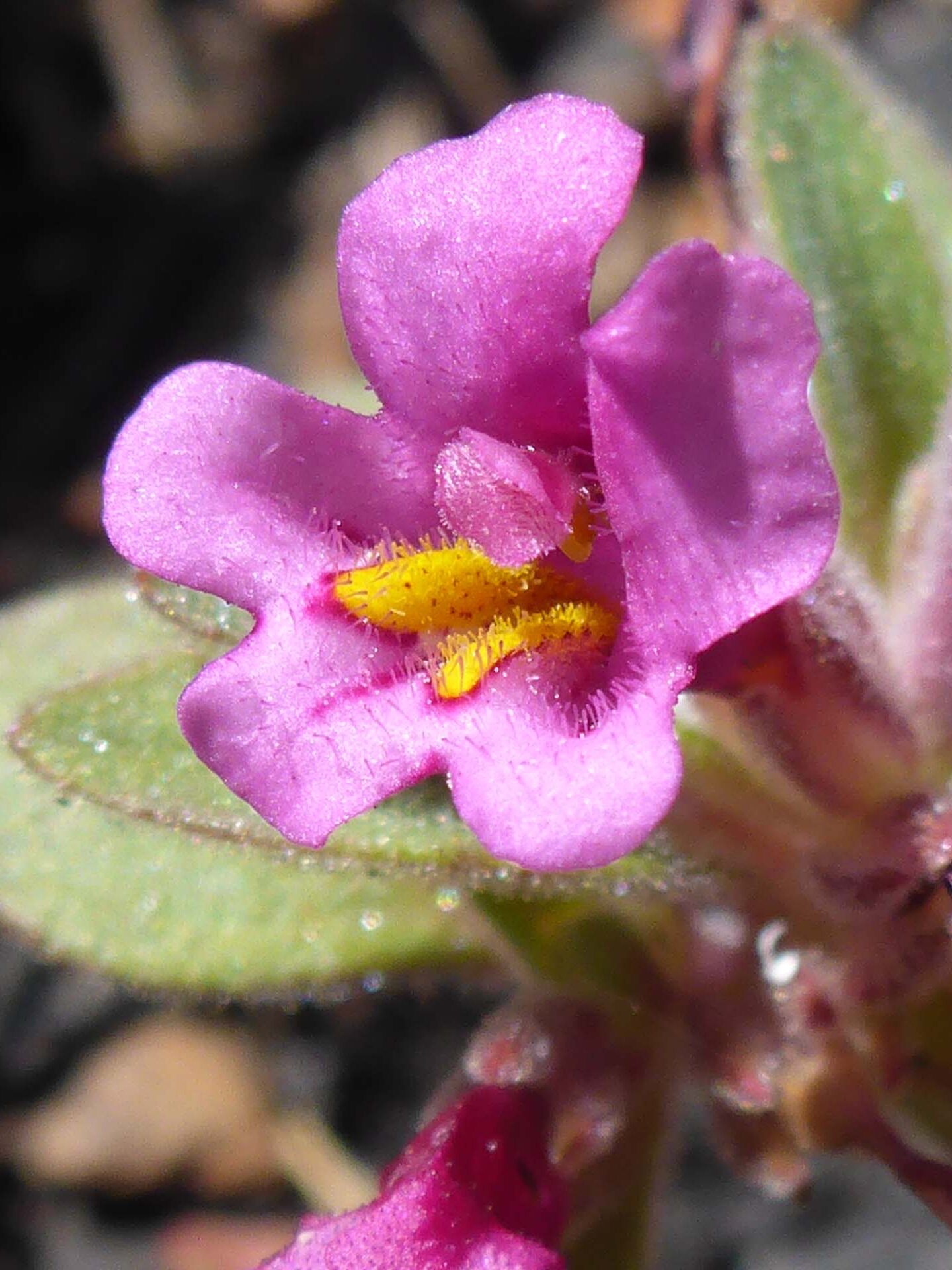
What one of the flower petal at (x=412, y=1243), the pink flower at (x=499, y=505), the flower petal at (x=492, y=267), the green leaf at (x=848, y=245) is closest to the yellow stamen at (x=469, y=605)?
the pink flower at (x=499, y=505)

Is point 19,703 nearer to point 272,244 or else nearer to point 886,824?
point 886,824

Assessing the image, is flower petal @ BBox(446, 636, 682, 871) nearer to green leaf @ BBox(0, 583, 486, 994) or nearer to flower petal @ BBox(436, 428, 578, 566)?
flower petal @ BBox(436, 428, 578, 566)

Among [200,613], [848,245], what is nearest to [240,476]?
[200,613]

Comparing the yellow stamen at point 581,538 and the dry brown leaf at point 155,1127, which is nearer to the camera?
the yellow stamen at point 581,538

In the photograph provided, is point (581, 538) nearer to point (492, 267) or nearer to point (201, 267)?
point (492, 267)

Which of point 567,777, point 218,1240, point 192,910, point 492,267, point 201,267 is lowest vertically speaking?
point 218,1240

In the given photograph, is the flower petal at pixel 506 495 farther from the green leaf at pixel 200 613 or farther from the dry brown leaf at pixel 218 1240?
the dry brown leaf at pixel 218 1240
